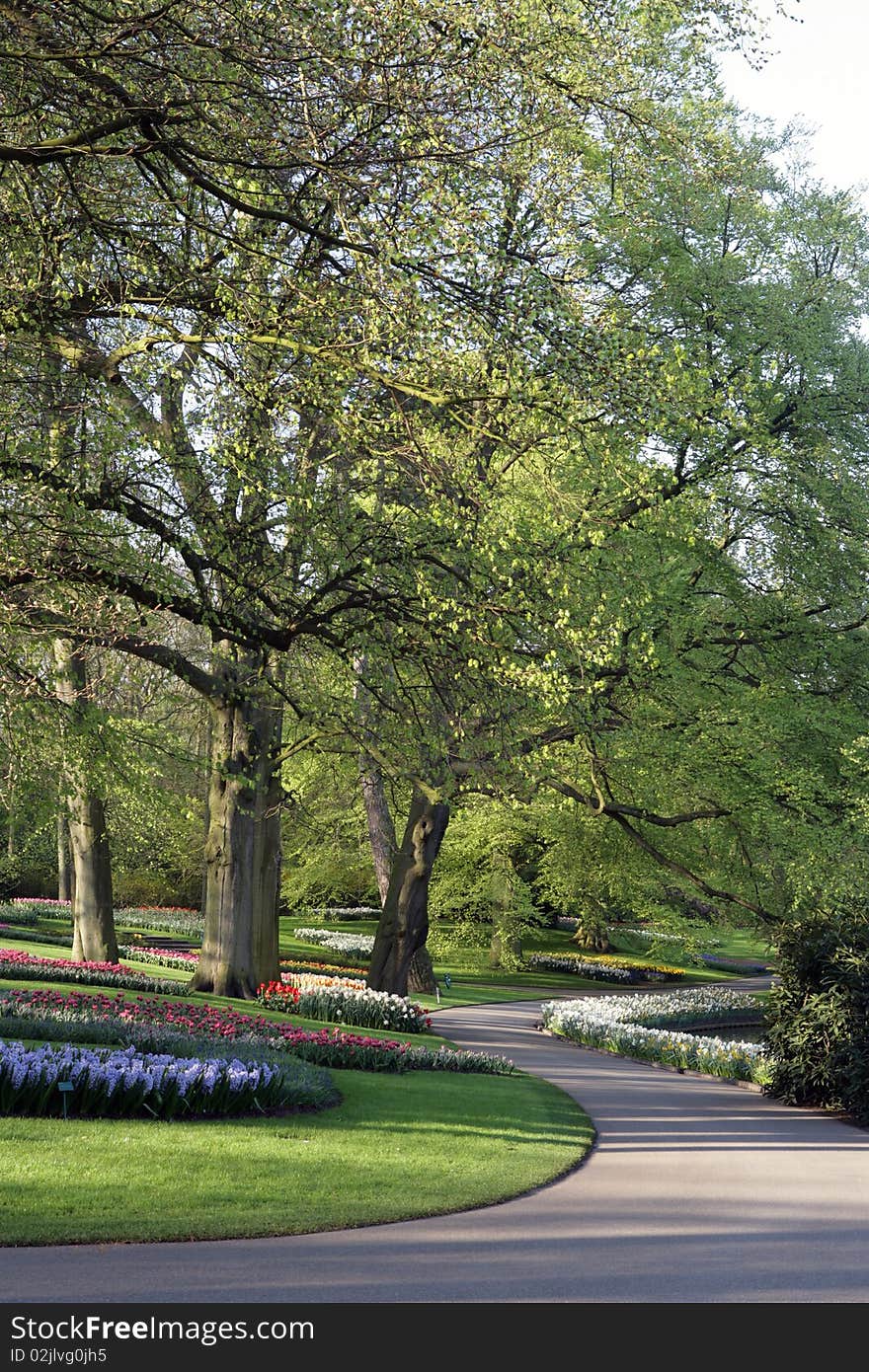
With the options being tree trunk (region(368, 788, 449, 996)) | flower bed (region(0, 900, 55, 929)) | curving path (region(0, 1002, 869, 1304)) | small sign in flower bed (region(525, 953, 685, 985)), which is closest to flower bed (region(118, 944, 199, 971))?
tree trunk (region(368, 788, 449, 996))

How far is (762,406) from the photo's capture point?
59.3 ft

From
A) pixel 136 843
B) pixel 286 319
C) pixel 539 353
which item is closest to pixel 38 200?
pixel 286 319

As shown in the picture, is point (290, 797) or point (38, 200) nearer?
point (38, 200)

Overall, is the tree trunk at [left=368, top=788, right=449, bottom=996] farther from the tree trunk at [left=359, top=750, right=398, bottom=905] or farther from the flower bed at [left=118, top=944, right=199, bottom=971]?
the tree trunk at [left=359, top=750, right=398, bottom=905]

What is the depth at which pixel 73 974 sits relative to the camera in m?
18.0

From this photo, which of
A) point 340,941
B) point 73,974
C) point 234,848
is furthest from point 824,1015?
point 340,941

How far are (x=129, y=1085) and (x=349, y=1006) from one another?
903 cm

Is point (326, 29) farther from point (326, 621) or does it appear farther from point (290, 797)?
point (290, 797)

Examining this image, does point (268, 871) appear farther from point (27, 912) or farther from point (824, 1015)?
point (27, 912)

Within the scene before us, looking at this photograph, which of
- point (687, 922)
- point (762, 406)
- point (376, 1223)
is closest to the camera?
point (376, 1223)

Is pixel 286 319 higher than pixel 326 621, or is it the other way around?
pixel 286 319

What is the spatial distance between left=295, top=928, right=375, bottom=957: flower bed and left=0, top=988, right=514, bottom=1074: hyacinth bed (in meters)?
21.4

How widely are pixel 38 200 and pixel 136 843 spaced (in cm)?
2929

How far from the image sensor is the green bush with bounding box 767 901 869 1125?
13.6 m
